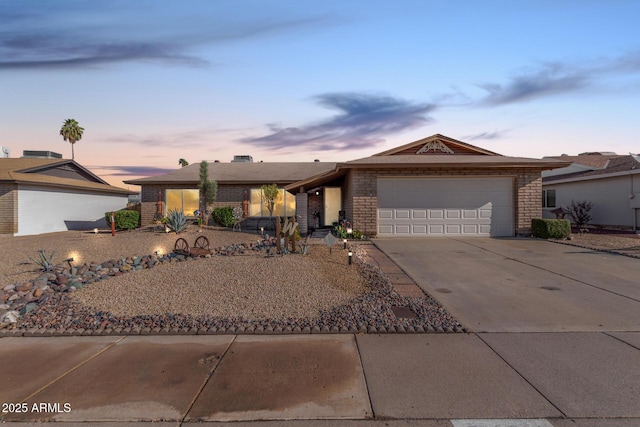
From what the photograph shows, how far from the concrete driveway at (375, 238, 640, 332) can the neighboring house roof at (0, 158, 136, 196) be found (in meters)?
19.2

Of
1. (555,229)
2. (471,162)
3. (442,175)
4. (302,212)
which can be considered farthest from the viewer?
(302,212)

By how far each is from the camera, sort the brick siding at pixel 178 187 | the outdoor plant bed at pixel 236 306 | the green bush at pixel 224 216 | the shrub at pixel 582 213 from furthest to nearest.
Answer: the brick siding at pixel 178 187 < the green bush at pixel 224 216 < the shrub at pixel 582 213 < the outdoor plant bed at pixel 236 306

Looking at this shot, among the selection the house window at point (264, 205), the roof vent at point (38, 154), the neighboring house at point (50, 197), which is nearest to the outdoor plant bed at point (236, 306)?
the house window at point (264, 205)

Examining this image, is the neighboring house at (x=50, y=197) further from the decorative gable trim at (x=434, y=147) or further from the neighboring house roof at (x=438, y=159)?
the decorative gable trim at (x=434, y=147)

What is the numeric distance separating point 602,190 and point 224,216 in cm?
2221

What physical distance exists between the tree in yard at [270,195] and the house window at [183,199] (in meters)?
4.40

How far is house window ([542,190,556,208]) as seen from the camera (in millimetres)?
23391

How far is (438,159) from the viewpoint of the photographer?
49.2ft

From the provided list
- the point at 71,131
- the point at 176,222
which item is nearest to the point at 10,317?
the point at 176,222

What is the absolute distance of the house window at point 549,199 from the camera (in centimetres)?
2339

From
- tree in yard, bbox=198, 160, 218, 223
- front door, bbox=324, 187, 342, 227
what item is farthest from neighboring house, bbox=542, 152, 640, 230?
tree in yard, bbox=198, 160, 218, 223

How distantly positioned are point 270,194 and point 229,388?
53.0ft

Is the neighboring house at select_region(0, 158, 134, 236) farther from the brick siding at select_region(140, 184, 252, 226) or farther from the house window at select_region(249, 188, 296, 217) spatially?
the house window at select_region(249, 188, 296, 217)

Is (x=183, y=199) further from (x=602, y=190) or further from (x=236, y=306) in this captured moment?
(x=602, y=190)
